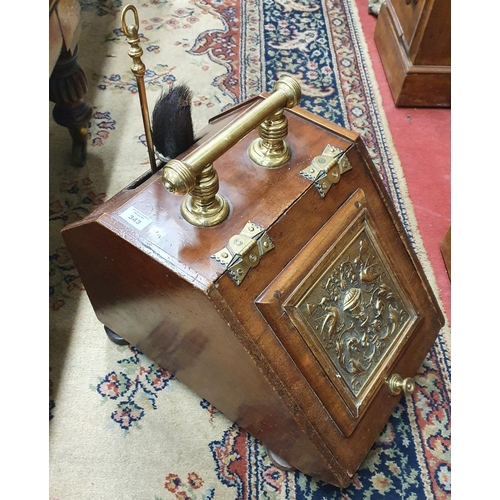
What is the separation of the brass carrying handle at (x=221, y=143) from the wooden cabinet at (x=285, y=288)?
0.08ft

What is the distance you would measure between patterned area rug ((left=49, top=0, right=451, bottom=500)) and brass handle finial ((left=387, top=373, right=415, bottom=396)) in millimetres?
199

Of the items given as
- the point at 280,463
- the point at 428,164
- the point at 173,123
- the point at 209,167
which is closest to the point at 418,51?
the point at 428,164

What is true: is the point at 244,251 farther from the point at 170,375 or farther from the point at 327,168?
the point at 170,375

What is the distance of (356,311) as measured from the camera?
978mm

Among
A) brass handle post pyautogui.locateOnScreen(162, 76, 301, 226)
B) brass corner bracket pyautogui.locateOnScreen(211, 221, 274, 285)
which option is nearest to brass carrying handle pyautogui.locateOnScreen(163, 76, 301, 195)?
brass handle post pyautogui.locateOnScreen(162, 76, 301, 226)

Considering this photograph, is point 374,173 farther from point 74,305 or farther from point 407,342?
point 74,305

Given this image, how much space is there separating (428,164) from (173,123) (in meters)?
1.10

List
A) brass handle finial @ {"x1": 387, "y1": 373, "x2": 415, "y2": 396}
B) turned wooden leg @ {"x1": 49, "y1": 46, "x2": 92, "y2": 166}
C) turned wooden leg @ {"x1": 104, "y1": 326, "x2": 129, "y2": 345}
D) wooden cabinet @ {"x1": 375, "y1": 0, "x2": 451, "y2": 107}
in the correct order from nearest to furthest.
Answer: brass handle finial @ {"x1": 387, "y1": 373, "x2": 415, "y2": 396} < turned wooden leg @ {"x1": 104, "y1": 326, "x2": 129, "y2": 345} < turned wooden leg @ {"x1": 49, "y1": 46, "x2": 92, "y2": 166} < wooden cabinet @ {"x1": 375, "y1": 0, "x2": 451, "y2": 107}

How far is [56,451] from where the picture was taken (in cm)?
116

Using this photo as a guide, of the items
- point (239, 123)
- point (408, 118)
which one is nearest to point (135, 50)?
point (239, 123)

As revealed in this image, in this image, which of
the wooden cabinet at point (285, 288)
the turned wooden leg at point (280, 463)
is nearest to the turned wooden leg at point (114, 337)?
the wooden cabinet at point (285, 288)

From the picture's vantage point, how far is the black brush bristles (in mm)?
936

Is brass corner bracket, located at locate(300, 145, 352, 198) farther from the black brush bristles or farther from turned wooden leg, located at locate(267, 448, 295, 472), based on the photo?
turned wooden leg, located at locate(267, 448, 295, 472)

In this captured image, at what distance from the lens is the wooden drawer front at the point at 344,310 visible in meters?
0.87
